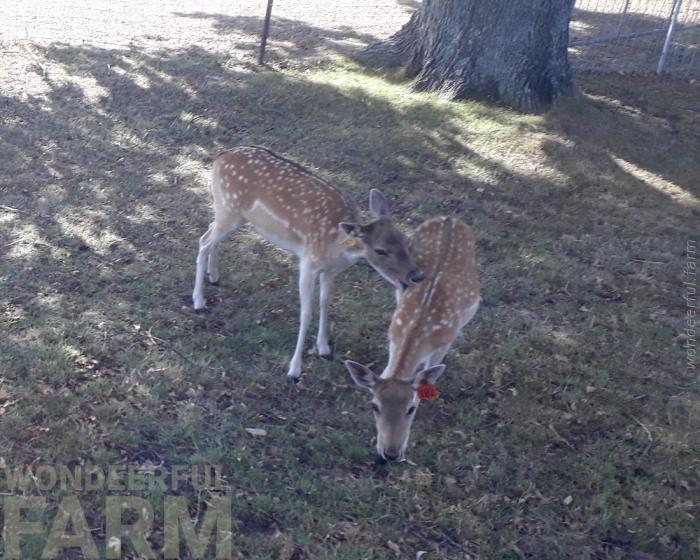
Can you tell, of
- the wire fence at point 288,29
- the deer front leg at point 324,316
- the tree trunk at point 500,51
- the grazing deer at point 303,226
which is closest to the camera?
the grazing deer at point 303,226

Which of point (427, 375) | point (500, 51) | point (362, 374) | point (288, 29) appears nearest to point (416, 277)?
point (427, 375)

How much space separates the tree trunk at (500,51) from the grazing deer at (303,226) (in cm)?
451

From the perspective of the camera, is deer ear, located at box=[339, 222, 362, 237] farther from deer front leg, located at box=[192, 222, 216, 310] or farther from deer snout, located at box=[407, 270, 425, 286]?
deer front leg, located at box=[192, 222, 216, 310]

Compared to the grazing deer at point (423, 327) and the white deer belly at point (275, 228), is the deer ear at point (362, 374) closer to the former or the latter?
the grazing deer at point (423, 327)

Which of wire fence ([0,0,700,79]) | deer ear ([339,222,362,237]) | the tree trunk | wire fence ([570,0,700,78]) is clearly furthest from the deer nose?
wire fence ([570,0,700,78])

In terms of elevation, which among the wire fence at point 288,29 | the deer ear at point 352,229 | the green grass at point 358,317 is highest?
the wire fence at point 288,29

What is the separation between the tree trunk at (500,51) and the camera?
10.7 meters

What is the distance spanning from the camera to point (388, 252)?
20.6 feet

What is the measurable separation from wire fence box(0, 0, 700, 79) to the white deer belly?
5842mm

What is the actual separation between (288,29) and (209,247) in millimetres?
7681

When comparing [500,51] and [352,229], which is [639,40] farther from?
[352,229]

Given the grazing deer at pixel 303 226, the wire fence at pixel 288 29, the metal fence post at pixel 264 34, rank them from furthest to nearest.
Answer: the wire fence at pixel 288 29 → the metal fence post at pixel 264 34 → the grazing deer at pixel 303 226

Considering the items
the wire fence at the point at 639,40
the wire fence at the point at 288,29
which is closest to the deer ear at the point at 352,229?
the wire fence at the point at 288,29

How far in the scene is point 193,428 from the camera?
223 inches
